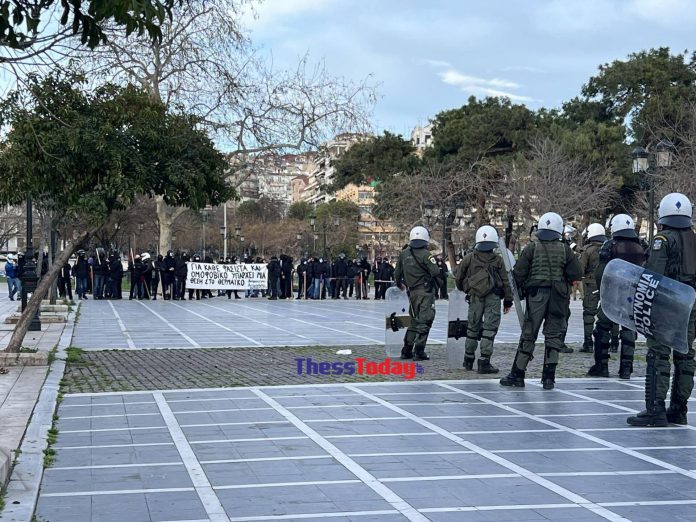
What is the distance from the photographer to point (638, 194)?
157ft

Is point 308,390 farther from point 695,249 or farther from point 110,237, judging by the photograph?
point 110,237

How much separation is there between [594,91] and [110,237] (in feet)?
104

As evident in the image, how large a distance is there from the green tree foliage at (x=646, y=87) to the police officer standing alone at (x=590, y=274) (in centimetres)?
3338

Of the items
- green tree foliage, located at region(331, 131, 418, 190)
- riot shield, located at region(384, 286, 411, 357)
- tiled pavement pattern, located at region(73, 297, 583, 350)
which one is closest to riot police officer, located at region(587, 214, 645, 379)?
riot shield, located at region(384, 286, 411, 357)

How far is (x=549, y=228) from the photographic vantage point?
11820 millimetres

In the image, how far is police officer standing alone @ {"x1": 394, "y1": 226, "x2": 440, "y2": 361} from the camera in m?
14.3

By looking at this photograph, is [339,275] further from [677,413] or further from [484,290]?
[677,413]

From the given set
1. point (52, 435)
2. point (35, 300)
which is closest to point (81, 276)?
point (35, 300)

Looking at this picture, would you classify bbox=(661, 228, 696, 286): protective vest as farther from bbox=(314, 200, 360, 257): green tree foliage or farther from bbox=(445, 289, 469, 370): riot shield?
bbox=(314, 200, 360, 257): green tree foliage

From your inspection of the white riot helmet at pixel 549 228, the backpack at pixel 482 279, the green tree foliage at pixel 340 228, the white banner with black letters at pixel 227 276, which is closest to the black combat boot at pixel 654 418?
the white riot helmet at pixel 549 228

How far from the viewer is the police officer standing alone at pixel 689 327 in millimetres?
9008

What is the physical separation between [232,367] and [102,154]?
11.0ft

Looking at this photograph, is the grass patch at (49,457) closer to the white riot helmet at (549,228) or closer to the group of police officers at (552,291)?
the group of police officers at (552,291)

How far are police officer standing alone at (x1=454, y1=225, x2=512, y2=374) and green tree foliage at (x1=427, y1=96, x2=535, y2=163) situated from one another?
41.8m
